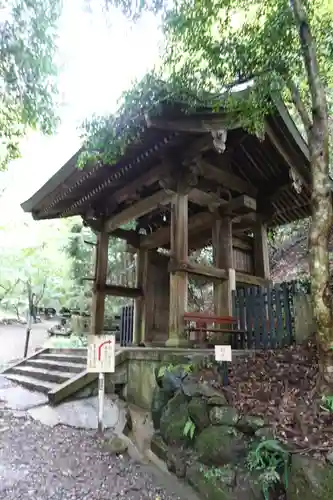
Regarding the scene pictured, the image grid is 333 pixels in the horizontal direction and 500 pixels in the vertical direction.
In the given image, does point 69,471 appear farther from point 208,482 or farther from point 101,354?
point 208,482

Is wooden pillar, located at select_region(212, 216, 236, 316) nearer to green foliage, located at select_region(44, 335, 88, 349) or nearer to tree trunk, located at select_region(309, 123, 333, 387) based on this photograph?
tree trunk, located at select_region(309, 123, 333, 387)

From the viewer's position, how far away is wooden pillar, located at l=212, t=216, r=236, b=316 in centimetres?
708

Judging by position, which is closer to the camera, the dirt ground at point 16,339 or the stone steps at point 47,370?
the stone steps at point 47,370

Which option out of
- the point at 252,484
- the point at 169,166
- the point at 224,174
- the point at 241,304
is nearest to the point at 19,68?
the point at 169,166

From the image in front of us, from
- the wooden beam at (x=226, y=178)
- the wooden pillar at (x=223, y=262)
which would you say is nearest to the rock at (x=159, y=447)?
the wooden pillar at (x=223, y=262)

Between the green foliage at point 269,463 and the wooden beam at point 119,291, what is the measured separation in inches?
229

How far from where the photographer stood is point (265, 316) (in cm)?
589

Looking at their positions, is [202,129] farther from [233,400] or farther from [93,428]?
[93,428]

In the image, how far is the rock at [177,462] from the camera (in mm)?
3766

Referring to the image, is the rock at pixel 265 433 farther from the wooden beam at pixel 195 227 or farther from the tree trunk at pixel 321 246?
the wooden beam at pixel 195 227

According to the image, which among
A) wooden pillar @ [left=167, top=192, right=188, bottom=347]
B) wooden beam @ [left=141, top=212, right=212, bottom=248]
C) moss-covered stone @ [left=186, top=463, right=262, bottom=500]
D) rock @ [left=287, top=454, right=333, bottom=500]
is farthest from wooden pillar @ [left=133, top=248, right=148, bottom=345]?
rock @ [left=287, top=454, right=333, bottom=500]

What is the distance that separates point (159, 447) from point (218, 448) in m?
1.26

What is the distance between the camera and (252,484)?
2.91 metres

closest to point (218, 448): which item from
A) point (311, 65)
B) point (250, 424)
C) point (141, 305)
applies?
point (250, 424)
